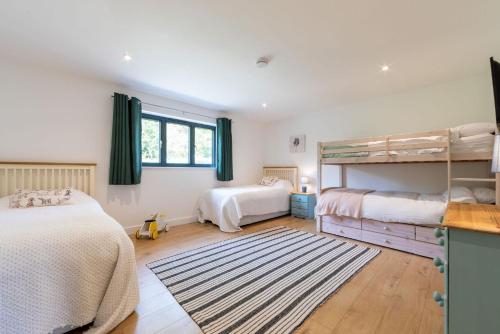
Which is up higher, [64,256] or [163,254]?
[64,256]

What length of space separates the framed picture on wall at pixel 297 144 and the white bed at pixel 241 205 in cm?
74

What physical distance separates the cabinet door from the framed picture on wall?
3.71 meters

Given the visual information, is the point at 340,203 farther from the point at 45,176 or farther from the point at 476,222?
the point at 45,176

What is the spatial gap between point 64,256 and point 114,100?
7.85 ft

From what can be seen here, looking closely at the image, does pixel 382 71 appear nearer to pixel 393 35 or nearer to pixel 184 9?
pixel 393 35

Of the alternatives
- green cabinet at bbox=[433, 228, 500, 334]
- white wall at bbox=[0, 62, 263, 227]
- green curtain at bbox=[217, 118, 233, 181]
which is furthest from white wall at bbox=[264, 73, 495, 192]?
green cabinet at bbox=[433, 228, 500, 334]

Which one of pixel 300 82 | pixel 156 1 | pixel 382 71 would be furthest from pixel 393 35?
pixel 156 1

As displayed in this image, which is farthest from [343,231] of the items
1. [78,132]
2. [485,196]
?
[78,132]

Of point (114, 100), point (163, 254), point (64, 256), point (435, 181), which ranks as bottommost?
point (163, 254)

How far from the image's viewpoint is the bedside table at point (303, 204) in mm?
3971

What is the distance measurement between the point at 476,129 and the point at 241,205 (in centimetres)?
293

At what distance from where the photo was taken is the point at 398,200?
2490 millimetres

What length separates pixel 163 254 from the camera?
237cm

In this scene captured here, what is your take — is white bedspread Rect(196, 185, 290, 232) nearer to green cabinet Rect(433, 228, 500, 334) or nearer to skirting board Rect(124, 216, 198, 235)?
skirting board Rect(124, 216, 198, 235)
